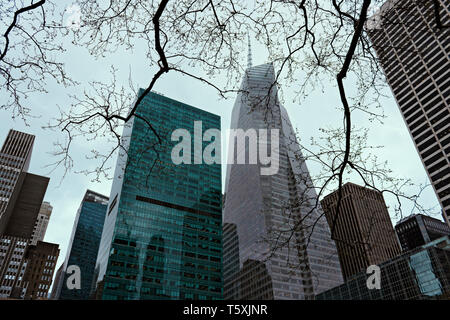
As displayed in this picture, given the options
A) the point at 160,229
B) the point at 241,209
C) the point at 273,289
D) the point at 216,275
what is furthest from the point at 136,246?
the point at 241,209

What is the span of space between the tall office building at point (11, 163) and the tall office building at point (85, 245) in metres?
59.6

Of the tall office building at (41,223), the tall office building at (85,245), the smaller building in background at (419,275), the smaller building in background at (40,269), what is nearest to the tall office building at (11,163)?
the smaller building in background at (40,269)

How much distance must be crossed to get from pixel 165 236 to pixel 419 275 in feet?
218

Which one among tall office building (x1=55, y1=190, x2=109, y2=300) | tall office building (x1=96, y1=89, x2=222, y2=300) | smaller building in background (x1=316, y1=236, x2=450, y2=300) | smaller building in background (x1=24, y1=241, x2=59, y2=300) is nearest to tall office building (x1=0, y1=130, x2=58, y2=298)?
smaller building in background (x1=24, y1=241, x2=59, y2=300)

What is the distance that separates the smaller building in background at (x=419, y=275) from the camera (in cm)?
6378

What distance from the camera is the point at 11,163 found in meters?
120

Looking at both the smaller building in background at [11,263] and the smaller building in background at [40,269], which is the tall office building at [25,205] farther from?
the smaller building in background at [40,269]

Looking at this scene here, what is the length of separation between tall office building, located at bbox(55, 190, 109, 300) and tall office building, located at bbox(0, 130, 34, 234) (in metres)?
59.6

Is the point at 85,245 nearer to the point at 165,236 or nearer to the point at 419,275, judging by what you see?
the point at 165,236

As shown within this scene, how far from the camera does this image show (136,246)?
86938mm
